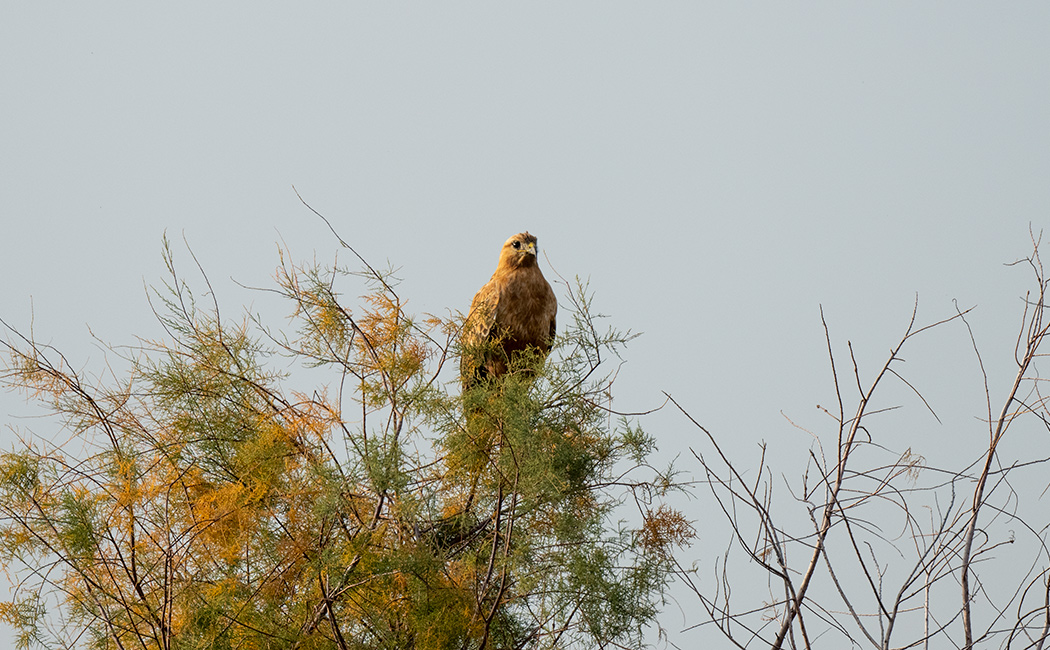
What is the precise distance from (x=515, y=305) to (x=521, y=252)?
0.83ft

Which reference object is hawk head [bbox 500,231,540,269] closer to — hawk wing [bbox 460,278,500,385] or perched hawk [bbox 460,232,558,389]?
perched hawk [bbox 460,232,558,389]

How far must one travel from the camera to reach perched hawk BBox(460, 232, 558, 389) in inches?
174

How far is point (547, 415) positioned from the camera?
140 inches

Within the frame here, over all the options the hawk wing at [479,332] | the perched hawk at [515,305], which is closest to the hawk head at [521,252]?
the perched hawk at [515,305]

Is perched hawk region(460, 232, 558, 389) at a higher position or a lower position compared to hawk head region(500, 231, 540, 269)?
lower

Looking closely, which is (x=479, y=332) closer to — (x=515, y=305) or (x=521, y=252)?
(x=515, y=305)

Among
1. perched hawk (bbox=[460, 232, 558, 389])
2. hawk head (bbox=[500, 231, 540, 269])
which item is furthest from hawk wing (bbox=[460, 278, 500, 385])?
hawk head (bbox=[500, 231, 540, 269])

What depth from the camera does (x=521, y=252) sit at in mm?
4695

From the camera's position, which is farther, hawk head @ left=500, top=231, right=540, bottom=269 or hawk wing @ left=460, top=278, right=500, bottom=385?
hawk head @ left=500, top=231, right=540, bottom=269

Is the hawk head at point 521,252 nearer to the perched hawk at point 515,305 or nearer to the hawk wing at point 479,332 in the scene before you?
the perched hawk at point 515,305

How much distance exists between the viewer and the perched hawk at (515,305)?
174 inches

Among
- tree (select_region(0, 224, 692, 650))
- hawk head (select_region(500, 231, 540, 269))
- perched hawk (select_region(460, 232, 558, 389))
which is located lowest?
tree (select_region(0, 224, 692, 650))

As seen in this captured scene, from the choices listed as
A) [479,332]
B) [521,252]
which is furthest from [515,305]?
[479,332]

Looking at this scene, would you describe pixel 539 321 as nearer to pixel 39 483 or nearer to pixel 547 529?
pixel 547 529
